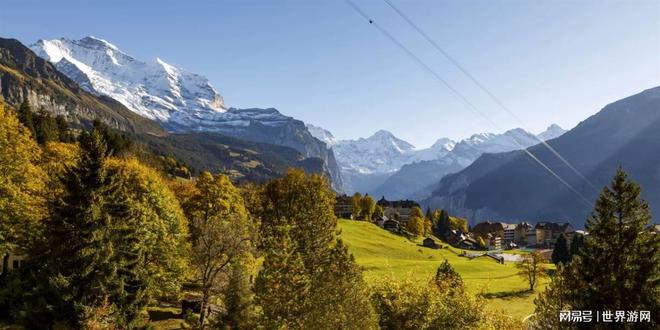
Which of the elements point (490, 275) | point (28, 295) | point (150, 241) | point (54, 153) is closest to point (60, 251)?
point (28, 295)

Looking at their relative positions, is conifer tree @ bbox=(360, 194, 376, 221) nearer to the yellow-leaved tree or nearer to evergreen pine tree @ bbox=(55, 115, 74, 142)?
evergreen pine tree @ bbox=(55, 115, 74, 142)

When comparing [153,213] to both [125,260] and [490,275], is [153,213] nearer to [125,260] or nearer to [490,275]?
[125,260]

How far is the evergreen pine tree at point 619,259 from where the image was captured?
35312 mm

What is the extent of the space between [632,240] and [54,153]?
7791cm

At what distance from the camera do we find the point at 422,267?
102 metres

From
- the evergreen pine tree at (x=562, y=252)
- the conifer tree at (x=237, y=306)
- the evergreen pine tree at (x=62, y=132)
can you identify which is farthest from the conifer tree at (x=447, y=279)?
the evergreen pine tree at (x=62, y=132)

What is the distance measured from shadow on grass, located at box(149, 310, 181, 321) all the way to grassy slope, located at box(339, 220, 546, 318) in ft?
93.2

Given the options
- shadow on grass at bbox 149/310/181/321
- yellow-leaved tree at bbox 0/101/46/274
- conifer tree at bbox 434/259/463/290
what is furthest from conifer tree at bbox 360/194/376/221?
yellow-leaved tree at bbox 0/101/46/274

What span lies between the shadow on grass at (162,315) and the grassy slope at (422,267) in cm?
2841

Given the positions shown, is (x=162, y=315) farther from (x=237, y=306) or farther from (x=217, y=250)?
(x=237, y=306)

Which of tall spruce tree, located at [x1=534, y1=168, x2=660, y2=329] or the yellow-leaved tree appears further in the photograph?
the yellow-leaved tree

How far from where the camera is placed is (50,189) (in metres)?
53.7

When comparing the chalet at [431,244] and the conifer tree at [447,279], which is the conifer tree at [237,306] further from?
the chalet at [431,244]

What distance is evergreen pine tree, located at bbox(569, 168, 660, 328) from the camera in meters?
35.3
